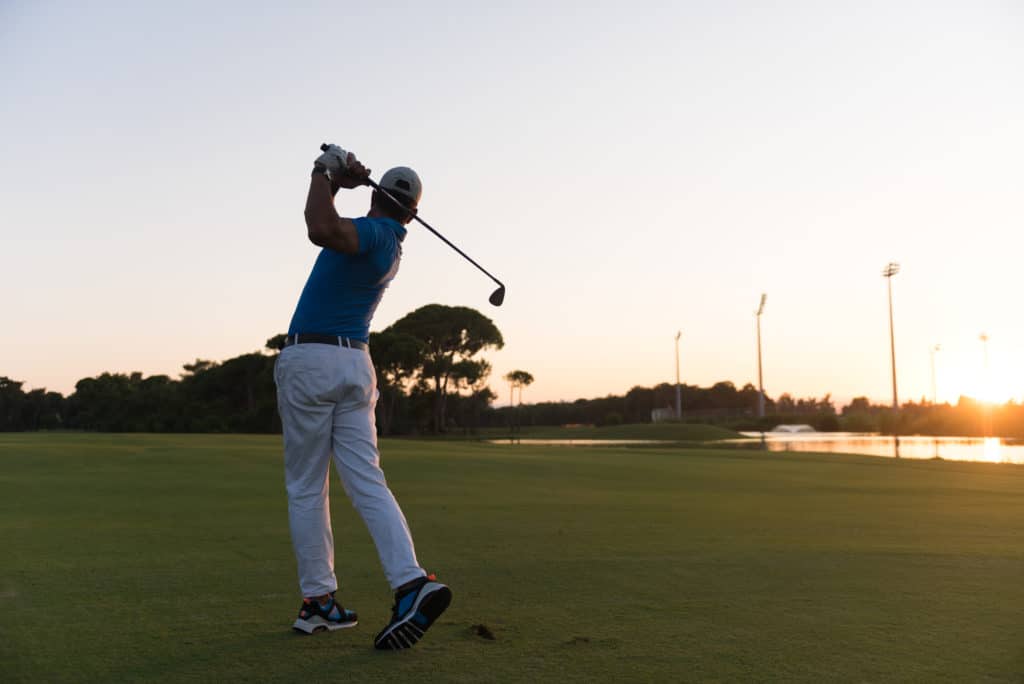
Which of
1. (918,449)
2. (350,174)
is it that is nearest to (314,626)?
(350,174)

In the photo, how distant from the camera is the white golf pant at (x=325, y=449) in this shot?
12.9 ft

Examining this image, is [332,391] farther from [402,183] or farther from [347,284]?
[402,183]

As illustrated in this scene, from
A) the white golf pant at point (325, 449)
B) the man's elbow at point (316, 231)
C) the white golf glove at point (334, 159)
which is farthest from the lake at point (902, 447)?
the man's elbow at point (316, 231)

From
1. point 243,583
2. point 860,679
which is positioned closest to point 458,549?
point 243,583

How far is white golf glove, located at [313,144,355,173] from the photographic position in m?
3.96

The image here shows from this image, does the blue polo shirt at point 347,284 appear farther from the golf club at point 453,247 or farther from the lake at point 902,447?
the lake at point 902,447

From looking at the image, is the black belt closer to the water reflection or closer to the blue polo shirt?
the blue polo shirt

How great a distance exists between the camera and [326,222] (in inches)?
149

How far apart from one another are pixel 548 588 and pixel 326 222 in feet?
8.03

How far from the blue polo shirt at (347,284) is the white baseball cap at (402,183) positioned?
0.19m

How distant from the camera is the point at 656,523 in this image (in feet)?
25.7

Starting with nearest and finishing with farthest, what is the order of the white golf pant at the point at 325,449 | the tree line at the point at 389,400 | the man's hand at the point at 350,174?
1. the white golf pant at the point at 325,449
2. the man's hand at the point at 350,174
3. the tree line at the point at 389,400

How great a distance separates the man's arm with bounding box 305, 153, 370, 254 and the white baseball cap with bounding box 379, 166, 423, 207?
1.31ft

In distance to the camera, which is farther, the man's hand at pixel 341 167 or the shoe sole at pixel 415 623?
the man's hand at pixel 341 167
